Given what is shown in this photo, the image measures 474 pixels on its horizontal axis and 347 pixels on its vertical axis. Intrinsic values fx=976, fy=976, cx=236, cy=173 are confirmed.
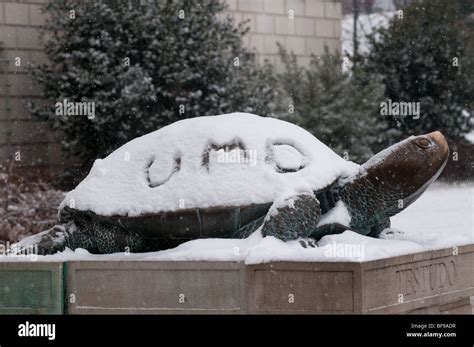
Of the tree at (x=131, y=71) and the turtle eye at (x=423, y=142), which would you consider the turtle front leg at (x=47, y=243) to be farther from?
the tree at (x=131, y=71)

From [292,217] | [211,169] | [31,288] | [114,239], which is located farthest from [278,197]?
[31,288]

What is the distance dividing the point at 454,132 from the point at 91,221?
1203cm

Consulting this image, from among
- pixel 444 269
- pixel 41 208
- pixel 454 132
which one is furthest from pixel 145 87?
pixel 444 269

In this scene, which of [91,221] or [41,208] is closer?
[91,221]

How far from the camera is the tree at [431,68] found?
18.1 meters

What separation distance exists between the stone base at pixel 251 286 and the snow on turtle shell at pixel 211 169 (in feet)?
1.57

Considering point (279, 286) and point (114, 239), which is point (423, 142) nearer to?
point (279, 286)

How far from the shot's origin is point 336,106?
650 inches

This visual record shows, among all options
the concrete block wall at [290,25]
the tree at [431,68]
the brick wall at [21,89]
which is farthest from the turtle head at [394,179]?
the concrete block wall at [290,25]

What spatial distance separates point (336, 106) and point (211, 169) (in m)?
9.82

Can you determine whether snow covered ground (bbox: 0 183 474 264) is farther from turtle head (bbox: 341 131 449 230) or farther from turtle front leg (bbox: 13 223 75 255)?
turtle head (bbox: 341 131 449 230)

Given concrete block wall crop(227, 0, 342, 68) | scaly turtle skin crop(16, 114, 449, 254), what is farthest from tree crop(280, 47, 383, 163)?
scaly turtle skin crop(16, 114, 449, 254)
